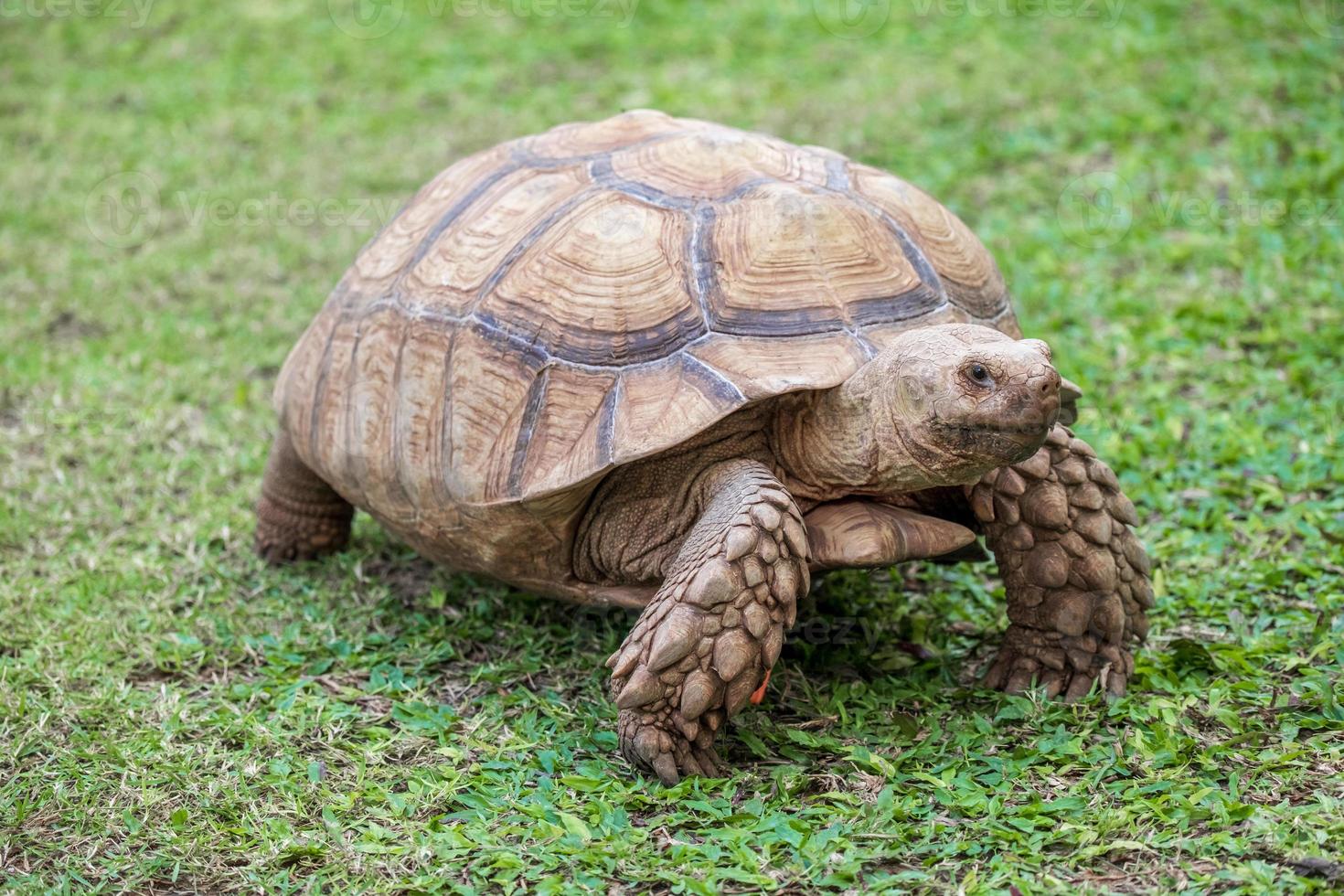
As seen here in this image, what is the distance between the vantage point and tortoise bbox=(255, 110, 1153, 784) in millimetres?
2965

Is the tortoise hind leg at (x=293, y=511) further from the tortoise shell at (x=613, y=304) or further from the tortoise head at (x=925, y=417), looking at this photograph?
the tortoise head at (x=925, y=417)

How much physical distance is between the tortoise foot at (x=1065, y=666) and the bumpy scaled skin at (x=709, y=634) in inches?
29.1

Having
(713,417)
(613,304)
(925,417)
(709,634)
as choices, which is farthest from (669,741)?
(613,304)

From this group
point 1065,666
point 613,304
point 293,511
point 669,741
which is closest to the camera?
point 669,741

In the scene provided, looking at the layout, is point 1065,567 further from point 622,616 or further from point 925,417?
point 622,616

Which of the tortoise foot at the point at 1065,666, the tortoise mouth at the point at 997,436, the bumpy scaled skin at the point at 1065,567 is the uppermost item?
the tortoise mouth at the point at 997,436

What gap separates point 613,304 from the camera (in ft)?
10.8

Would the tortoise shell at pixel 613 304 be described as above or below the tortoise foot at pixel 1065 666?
above

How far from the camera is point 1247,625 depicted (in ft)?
12.0

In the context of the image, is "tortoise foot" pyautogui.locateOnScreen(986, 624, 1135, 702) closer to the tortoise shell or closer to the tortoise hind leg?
the tortoise shell

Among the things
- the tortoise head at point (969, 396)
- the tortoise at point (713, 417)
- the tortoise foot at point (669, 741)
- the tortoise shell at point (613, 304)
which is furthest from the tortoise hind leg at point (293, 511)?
the tortoise head at point (969, 396)

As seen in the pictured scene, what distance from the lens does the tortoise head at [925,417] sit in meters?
2.86

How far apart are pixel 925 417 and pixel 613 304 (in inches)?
32.2

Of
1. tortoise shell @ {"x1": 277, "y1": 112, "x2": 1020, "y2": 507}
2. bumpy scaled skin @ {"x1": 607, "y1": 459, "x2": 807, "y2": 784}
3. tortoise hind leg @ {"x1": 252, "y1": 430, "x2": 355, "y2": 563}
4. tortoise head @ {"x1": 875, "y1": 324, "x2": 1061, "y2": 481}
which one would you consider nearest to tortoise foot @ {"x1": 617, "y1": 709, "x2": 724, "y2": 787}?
bumpy scaled skin @ {"x1": 607, "y1": 459, "x2": 807, "y2": 784}
